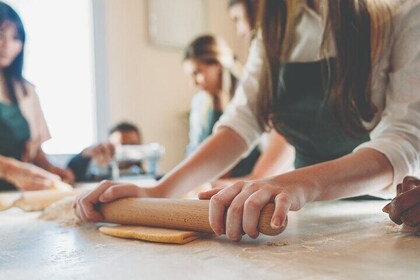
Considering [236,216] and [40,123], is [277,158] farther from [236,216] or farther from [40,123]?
[236,216]

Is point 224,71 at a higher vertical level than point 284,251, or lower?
higher

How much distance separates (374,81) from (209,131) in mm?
1888

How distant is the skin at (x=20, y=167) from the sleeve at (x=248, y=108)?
1.99 feet

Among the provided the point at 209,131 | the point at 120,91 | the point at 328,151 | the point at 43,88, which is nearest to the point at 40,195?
the point at 328,151

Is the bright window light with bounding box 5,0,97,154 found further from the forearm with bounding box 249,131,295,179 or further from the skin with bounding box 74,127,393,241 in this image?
the skin with bounding box 74,127,393,241

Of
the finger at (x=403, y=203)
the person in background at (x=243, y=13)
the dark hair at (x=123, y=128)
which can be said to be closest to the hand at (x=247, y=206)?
the finger at (x=403, y=203)

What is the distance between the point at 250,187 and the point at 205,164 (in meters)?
0.41

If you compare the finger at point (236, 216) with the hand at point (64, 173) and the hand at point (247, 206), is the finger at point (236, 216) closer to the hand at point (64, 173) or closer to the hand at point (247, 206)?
the hand at point (247, 206)

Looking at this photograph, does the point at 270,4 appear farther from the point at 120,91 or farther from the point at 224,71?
the point at 120,91

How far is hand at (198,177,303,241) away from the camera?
1.93 ft

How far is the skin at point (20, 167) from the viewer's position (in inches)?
56.8

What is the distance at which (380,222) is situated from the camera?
0.74m

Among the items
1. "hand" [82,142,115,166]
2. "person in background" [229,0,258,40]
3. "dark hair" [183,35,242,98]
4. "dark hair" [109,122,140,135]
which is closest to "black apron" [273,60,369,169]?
"person in background" [229,0,258,40]

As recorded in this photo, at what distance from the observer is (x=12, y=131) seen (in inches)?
74.2
